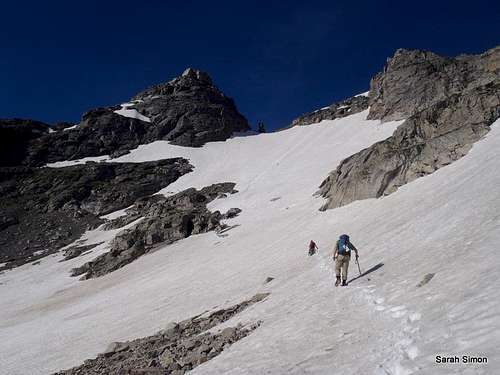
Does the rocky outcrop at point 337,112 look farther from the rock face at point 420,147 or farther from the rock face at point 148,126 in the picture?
the rock face at point 420,147

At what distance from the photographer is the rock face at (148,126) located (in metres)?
123

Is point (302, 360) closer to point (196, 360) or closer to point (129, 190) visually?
point (196, 360)

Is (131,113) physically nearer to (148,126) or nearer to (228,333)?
(148,126)

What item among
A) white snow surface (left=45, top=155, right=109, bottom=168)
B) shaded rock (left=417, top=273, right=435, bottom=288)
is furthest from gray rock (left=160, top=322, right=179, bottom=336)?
white snow surface (left=45, top=155, right=109, bottom=168)

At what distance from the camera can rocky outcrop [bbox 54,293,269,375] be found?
13672 mm

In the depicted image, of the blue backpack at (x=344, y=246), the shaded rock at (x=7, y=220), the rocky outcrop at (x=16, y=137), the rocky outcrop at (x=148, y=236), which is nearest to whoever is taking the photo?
the blue backpack at (x=344, y=246)

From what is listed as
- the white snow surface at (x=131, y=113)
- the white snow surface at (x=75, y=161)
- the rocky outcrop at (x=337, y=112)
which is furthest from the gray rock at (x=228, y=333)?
the white snow surface at (x=131, y=113)

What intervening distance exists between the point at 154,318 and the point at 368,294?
15900 mm

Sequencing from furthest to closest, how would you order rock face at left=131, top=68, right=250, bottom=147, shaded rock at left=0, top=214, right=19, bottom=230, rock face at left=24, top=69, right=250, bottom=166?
rock face at left=131, top=68, right=250, bottom=147 → rock face at left=24, top=69, right=250, bottom=166 → shaded rock at left=0, top=214, right=19, bottom=230

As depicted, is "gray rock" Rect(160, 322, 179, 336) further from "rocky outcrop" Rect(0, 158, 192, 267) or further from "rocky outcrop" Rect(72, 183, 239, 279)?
"rocky outcrop" Rect(0, 158, 192, 267)

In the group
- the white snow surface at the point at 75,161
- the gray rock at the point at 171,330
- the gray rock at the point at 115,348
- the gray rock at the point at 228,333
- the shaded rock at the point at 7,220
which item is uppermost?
the white snow surface at the point at 75,161

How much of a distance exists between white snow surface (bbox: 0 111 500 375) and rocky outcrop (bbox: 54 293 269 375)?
970 mm

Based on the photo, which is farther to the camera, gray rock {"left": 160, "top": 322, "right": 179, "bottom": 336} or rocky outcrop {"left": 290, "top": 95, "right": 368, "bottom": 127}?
rocky outcrop {"left": 290, "top": 95, "right": 368, "bottom": 127}

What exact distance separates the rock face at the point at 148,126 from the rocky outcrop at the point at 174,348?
106m
